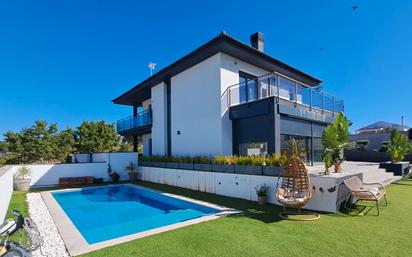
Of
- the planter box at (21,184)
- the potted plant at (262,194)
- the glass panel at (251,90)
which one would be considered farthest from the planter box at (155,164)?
the potted plant at (262,194)

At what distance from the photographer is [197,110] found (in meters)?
15.4

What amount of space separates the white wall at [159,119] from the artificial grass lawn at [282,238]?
12.2 metres

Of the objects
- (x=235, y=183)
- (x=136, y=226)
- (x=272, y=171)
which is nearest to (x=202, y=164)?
(x=235, y=183)

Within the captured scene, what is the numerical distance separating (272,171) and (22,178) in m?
14.8

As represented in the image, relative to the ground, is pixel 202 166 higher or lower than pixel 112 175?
higher

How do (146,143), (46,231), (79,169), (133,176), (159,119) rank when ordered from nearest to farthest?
(46,231) < (79,169) < (133,176) < (159,119) < (146,143)

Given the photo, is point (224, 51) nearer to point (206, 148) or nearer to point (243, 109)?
point (243, 109)

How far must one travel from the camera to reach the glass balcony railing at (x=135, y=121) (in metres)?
21.0

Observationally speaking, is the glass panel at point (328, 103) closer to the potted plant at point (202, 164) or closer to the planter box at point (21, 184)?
the potted plant at point (202, 164)

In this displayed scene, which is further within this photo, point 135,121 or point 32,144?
point 32,144

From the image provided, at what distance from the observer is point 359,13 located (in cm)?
1406

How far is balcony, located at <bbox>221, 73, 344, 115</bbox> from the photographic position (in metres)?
12.9

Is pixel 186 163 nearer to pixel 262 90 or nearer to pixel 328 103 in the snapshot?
pixel 262 90

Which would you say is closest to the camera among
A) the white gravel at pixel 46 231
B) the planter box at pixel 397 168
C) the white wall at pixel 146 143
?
the white gravel at pixel 46 231
